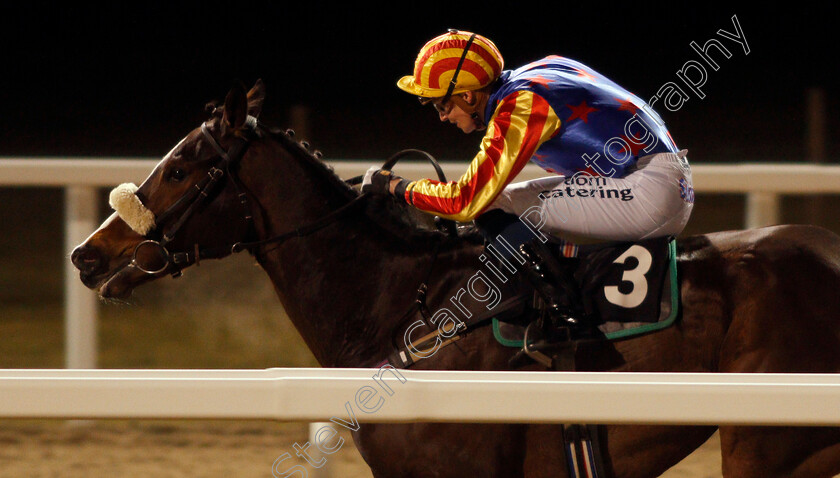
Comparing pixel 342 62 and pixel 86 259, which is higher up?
pixel 342 62

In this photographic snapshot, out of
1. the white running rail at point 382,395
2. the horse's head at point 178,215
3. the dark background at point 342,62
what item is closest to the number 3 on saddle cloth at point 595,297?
the horse's head at point 178,215

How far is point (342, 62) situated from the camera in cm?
1870

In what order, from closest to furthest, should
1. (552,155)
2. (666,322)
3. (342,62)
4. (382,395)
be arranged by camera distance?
1. (382,395)
2. (666,322)
3. (552,155)
4. (342,62)

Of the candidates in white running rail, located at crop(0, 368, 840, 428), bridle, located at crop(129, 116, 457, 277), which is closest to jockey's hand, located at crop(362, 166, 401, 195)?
bridle, located at crop(129, 116, 457, 277)

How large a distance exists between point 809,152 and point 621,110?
5.31m

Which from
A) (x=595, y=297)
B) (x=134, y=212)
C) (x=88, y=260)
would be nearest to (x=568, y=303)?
(x=595, y=297)

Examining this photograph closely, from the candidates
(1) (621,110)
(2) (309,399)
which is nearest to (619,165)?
(1) (621,110)

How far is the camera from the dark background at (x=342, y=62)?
14.3 metres

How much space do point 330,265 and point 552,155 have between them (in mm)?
639

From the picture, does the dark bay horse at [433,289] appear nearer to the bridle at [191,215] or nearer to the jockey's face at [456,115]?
the bridle at [191,215]

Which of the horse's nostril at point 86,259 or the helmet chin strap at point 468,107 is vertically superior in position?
the helmet chin strap at point 468,107

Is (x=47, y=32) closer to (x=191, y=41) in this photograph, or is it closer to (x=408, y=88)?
(x=191, y=41)

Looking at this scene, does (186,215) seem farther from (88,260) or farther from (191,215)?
(88,260)

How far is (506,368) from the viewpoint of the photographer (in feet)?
7.83
